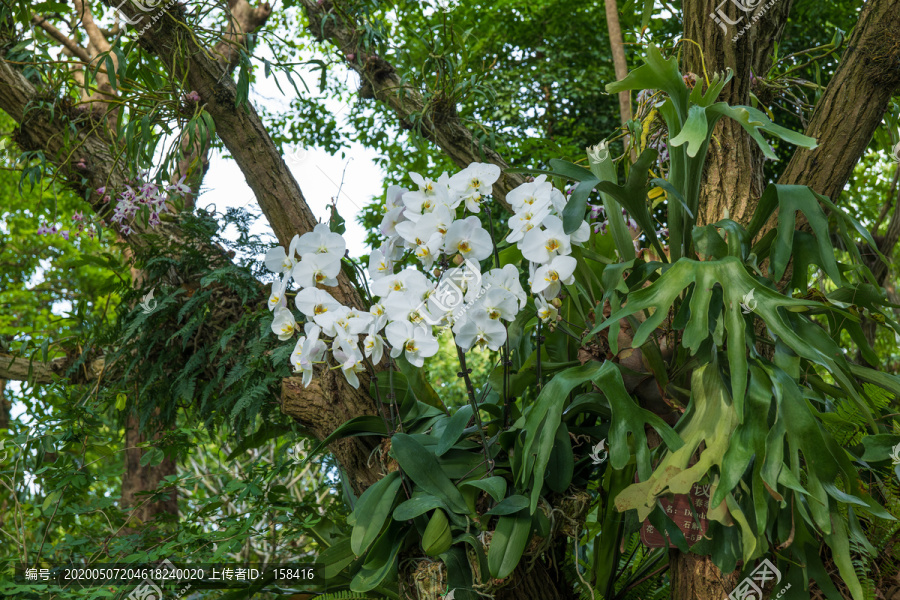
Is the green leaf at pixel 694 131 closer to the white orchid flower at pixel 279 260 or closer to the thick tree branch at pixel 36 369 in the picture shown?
the white orchid flower at pixel 279 260

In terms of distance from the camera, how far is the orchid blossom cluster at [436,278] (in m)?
1.00

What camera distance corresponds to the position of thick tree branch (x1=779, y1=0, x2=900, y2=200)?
147cm

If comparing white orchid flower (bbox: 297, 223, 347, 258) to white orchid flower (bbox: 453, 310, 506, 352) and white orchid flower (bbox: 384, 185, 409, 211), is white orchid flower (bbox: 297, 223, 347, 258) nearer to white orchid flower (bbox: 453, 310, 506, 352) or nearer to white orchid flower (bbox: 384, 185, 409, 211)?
white orchid flower (bbox: 384, 185, 409, 211)

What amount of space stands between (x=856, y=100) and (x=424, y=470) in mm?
1236

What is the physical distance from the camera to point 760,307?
1.03 meters

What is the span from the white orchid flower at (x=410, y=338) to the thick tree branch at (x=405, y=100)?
4.69 ft

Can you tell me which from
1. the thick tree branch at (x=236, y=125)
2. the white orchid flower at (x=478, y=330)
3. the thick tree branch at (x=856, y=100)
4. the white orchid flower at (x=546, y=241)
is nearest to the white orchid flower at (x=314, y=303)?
the white orchid flower at (x=478, y=330)

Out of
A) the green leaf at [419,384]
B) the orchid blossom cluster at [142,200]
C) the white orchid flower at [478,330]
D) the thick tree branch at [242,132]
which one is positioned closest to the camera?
the white orchid flower at [478,330]

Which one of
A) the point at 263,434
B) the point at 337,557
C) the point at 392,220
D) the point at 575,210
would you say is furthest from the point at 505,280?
the point at 263,434

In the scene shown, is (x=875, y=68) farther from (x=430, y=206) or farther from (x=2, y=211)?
(x=2, y=211)

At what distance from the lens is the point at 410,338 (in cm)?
101

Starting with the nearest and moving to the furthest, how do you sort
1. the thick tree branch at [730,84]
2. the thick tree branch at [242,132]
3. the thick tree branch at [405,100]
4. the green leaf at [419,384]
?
the green leaf at [419,384] < the thick tree branch at [730,84] < the thick tree branch at [242,132] < the thick tree branch at [405,100]

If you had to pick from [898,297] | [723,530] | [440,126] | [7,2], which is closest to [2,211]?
[7,2]

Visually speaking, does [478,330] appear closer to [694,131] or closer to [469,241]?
[469,241]
